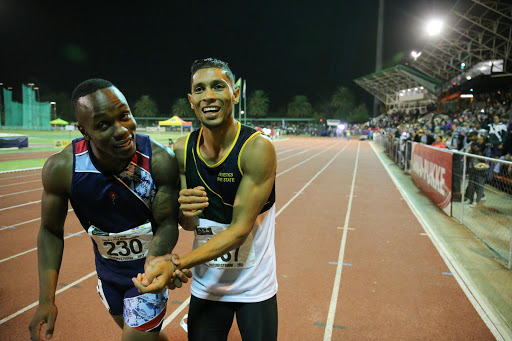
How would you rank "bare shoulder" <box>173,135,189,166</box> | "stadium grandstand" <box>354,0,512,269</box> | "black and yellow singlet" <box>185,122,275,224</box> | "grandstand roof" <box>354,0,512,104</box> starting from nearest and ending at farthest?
"black and yellow singlet" <box>185,122,275,224</box>
"bare shoulder" <box>173,135,189,166</box>
"stadium grandstand" <box>354,0,512,269</box>
"grandstand roof" <box>354,0,512,104</box>

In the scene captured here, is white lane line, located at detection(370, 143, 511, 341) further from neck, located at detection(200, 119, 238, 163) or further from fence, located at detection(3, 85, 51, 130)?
fence, located at detection(3, 85, 51, 130)

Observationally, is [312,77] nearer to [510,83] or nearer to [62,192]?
[510,83]

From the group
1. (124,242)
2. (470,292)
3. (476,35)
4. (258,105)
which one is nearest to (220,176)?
(124,242)

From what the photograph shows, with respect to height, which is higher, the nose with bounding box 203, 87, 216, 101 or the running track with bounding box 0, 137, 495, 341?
the nose with bounding box 203, 87, 216, 101

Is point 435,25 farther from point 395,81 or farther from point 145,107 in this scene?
point 145,107

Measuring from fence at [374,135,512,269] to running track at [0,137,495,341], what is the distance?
0.96m

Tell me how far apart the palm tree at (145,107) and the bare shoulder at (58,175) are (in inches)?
3959

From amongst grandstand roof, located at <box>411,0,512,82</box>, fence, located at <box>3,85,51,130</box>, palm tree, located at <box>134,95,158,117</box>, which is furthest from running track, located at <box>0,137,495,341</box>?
palm tree, located at <box>134,95,158,117</box>

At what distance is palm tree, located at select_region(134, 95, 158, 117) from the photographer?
321ft

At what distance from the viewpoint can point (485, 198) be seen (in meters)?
7.14

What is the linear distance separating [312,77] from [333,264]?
11650 cm

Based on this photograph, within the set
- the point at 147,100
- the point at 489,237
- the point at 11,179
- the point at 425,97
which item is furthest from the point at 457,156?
the point at 147,100

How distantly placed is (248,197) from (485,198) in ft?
23.1

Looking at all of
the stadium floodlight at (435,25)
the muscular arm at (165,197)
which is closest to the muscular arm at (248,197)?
the muscular arm at (165,197)
